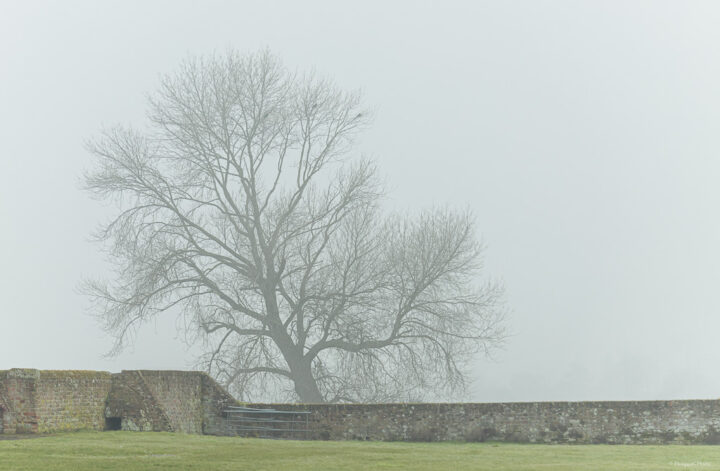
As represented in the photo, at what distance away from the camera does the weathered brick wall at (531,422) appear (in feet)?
73.4

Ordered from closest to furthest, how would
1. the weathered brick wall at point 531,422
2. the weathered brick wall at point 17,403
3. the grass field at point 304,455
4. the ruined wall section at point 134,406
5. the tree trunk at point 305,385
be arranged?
the grass field at point 304,455, the weathered brick wall at point 17,403, the ruined wall section at point 134,406, the weathered brick wall at point 531,422, the tree trunk at point 305,385

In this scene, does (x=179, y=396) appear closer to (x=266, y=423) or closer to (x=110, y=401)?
(x=110, y=401)

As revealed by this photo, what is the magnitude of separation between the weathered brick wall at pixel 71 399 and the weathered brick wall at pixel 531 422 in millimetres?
5373

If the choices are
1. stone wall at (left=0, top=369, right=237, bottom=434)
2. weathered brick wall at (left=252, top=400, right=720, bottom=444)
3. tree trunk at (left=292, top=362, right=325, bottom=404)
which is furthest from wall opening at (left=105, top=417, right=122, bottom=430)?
tree trunk at (left=292, top=362, right=325, bottom=404)

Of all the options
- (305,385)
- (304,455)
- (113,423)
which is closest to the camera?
(304,455)

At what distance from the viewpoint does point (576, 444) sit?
22.3 meters

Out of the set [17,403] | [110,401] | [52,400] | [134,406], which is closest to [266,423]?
[134,406]

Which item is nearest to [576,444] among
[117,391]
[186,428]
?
[186,428]

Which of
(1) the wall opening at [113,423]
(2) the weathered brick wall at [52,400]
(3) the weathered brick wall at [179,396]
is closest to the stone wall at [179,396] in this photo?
(3) the weathered brick wall at [179,396]

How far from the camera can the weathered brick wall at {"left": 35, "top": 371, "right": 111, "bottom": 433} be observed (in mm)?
19812

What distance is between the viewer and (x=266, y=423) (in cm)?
2394

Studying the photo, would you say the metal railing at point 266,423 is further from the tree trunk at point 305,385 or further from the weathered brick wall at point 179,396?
the tree trunk at point 305,385

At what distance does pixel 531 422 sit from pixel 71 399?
10770 mm

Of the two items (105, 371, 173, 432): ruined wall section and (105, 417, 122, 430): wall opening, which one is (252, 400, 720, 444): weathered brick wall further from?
(105, 417, 122, 430): wall opening
